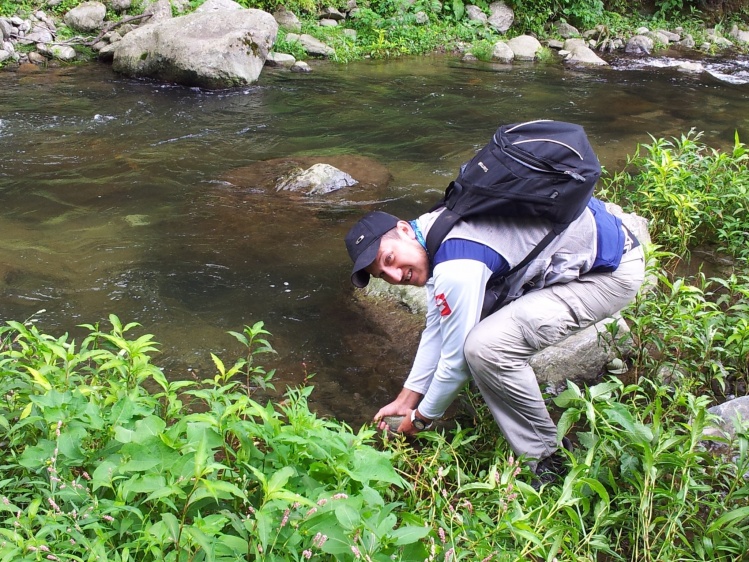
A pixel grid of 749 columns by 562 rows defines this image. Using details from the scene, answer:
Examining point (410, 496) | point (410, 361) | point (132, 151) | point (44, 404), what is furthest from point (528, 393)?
point (132, 151)

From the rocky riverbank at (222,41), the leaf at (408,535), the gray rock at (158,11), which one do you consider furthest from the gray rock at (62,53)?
the leaf at (408,535)

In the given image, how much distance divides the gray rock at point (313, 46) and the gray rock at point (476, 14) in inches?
175

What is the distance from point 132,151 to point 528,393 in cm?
659

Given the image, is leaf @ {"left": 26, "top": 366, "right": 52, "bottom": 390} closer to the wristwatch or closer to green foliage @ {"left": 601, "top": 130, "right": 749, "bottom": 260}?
the wristwatch

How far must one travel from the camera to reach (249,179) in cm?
750

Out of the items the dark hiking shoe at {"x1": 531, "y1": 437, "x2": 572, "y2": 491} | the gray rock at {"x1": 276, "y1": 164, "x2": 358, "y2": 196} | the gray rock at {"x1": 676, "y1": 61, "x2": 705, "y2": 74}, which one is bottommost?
the gray rock at {"x1": 676, "y1": 61, "x2": 705, "y2": 74}

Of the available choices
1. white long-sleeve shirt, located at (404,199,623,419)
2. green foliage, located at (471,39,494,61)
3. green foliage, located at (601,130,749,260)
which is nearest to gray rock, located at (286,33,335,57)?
green foliage, located at (471,39,494,61)

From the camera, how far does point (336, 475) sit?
2.42 metres

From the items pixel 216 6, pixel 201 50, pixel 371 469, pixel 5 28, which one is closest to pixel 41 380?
pixel 371 469

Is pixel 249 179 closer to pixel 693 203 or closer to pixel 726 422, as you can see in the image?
pixel 693 203

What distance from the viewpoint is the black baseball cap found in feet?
9.90

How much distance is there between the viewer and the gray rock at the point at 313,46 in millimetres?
13867

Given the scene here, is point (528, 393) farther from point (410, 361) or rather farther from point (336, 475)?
point (410, 361)

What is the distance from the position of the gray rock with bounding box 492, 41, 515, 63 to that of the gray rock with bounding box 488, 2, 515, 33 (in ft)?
6.04
